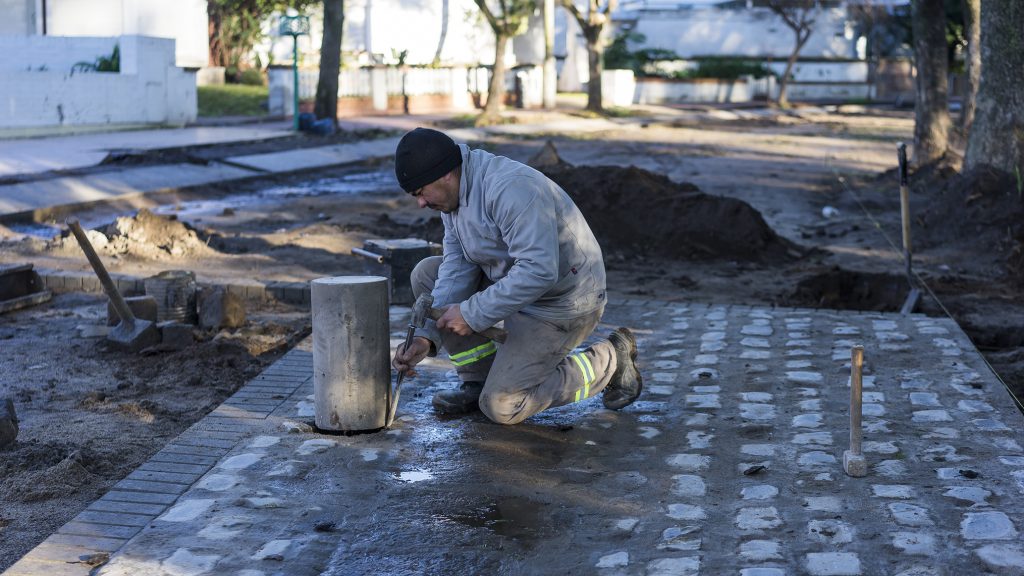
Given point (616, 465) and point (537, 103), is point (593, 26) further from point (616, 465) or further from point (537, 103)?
point (616, 465)

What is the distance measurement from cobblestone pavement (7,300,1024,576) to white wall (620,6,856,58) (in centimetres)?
5245

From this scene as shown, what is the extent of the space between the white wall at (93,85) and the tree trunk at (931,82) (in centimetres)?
1546

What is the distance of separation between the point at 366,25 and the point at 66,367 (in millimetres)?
33091

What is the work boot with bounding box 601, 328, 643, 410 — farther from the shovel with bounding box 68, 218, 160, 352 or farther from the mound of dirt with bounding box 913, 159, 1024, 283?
the mound of dirt with bounding box 913, 159, 1024, 283

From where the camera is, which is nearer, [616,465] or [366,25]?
[616,465]

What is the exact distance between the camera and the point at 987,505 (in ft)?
14.2

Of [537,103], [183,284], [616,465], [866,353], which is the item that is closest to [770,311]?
[866,353]

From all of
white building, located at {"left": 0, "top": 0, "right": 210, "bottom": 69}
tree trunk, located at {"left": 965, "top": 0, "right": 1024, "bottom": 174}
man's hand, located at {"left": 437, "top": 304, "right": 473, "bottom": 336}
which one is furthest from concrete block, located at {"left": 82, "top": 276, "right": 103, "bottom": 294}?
white building, located at {"left": 0, "top": 0, "right": 210, "bottom": 69}

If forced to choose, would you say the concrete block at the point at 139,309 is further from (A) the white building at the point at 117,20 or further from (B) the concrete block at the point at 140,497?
(A) the white building at the point at 117,20

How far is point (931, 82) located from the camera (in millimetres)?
18047

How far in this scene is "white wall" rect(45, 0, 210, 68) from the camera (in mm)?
29188

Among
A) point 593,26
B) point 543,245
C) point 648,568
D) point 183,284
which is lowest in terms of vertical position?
point 648,568

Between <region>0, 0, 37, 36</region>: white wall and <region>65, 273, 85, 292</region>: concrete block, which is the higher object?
<region>0, 0, 37, 36</region>: white wall

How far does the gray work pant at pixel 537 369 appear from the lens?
5270 mm
